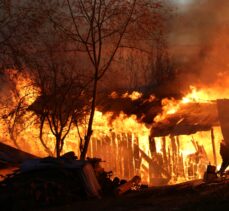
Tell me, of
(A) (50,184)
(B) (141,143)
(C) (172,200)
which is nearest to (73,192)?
(A) (50,184)

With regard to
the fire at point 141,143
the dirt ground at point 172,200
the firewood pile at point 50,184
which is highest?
the fire at point 141,143

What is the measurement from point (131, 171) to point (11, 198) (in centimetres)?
978

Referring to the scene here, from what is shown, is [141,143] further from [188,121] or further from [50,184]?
[50,184]

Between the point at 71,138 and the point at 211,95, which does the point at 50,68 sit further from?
the point at 211,95

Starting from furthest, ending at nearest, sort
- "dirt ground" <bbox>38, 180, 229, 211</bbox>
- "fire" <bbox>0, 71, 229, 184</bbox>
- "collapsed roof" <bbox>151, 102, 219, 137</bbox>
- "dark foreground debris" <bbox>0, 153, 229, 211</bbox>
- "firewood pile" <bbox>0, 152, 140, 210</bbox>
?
"fire" <bbox>0, 71, 229, 184</bbox> → "collapsed roof" <bbox>151, 102, 219, 137</bbox> → "firewood pile" <bbox>0, 152, 140, 210</bbox> → "dark foreground debris" <bbox>0, 153, 229, 211</bbox> → "dirt ground" <bbox>38, 180, 229, 211</bbox>

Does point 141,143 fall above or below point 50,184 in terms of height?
above

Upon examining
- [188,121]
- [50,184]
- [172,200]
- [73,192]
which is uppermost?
[188,121]

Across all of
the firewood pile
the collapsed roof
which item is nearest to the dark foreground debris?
the firewood pile

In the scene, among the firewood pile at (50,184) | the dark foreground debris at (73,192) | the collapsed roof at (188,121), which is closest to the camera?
the dark foreground debris at (73,192)

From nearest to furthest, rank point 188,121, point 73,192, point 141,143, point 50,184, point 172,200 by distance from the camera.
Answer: point 172,200, point 50,184, point 73,192, point 188,121, point 141,143

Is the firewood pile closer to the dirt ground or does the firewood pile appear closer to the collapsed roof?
the dirt ground

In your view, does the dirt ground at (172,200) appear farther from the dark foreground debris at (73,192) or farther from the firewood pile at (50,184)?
the firewood pile at (50,184)

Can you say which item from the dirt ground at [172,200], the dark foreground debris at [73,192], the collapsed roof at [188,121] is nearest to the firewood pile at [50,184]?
the dark foreground debris at [73,192]

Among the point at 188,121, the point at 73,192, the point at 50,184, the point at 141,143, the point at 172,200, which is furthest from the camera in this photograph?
the point at 141,143
